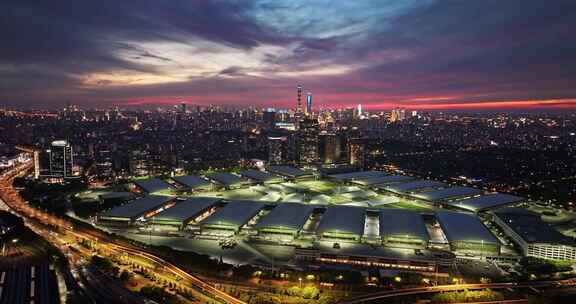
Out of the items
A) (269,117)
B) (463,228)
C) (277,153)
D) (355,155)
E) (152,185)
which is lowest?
(463,228)

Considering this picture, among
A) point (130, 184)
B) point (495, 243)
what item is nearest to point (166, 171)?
point (130, 184)

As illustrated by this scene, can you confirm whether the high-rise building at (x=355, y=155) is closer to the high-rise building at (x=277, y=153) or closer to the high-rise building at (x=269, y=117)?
the high-rise building at (x=277, y=153)

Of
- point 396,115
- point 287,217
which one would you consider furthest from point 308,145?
point 396,115

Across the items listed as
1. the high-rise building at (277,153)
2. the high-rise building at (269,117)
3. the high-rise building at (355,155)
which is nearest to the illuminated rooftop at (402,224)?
the high-rise building at (355,155)

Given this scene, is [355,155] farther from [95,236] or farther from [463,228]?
[95,236]

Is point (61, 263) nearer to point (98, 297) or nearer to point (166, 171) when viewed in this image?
point (98, 297)

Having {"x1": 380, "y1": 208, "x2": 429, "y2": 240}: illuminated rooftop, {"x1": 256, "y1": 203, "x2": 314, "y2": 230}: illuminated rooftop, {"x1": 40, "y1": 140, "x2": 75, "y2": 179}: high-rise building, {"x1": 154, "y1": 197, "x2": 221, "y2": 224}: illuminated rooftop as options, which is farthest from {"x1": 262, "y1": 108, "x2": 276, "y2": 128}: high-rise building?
{"x1": 380, "y1": 208, "x2": 429, "y2": 240}: illuminated rooftop
